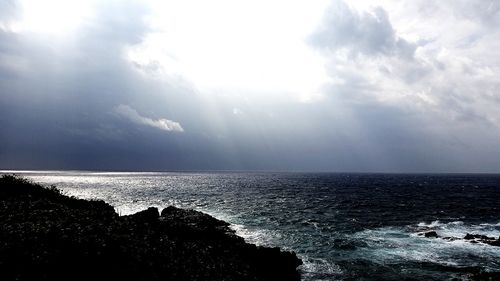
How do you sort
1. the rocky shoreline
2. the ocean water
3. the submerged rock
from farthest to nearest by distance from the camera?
the submerged rock, the ocean water, the rocky shoreline

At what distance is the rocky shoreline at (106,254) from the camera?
762 inches

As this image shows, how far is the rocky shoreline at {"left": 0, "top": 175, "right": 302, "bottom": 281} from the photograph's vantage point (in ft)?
63.5

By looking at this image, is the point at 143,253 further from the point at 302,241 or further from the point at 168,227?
the point at 302,241

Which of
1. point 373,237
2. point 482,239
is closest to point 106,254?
point 373,237

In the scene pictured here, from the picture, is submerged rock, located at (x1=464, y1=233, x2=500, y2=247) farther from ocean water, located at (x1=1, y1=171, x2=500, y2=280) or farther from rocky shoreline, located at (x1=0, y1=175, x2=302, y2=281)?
rocky shoreline, located at (x1=0, y1=175, x2=302, y2=281)

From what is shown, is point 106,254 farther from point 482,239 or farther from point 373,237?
point 482,239

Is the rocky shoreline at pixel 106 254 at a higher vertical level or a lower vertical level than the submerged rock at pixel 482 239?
higher

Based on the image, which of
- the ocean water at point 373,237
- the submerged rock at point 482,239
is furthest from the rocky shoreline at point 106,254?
the submerged rock at point 482,239

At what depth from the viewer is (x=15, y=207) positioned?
1201 inches

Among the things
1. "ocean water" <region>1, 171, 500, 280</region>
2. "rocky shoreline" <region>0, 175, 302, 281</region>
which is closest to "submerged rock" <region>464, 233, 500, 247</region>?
"ocean water" <region>1, 171, 500, 280</region>

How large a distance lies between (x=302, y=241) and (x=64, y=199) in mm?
33486

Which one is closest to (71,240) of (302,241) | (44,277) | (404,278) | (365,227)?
(44,277)

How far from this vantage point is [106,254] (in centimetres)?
2130

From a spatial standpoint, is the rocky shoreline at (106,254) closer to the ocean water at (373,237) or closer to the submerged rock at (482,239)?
the ocean water at (373,237)
